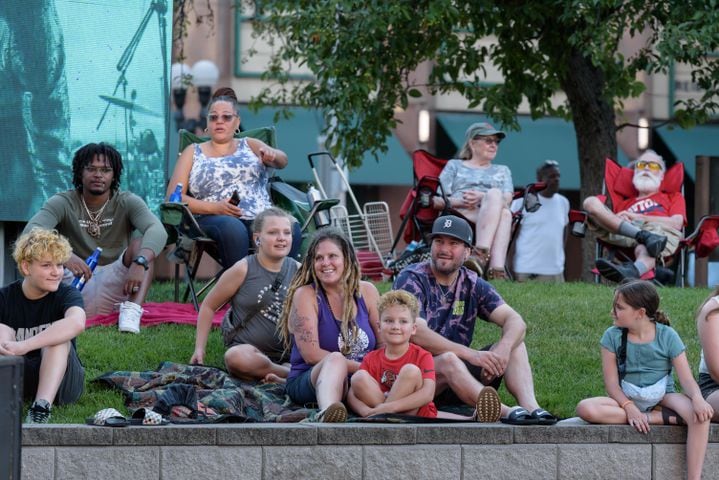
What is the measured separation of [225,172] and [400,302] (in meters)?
3.84

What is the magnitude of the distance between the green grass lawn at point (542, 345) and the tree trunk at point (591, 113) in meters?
5.57

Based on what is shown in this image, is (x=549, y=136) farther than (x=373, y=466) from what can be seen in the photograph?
Yes

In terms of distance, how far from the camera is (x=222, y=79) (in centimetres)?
2889

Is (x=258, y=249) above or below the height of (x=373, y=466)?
above

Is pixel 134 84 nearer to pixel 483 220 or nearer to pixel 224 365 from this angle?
pixel 483 220

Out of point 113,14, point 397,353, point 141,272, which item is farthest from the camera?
point 113,14

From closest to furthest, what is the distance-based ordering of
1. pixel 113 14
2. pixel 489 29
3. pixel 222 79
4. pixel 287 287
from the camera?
pixel 287 287, pixel 113 14, pixel 489 29, pixel 222 79

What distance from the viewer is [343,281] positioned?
8.72m

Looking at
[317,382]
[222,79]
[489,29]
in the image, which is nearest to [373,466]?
[317,382]

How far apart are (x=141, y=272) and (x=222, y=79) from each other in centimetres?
1853

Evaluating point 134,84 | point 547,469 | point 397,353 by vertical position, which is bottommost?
point 547,469

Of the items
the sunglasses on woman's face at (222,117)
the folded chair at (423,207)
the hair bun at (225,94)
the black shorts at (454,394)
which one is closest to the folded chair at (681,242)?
the folded chair at (423,207)

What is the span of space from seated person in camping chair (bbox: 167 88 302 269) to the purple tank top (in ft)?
8.99

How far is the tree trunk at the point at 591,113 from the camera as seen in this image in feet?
58.8
